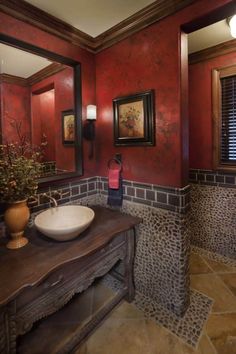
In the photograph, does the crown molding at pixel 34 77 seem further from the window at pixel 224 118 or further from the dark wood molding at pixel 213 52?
the window at pixel 224 118

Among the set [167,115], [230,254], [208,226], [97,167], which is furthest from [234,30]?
[230,254]

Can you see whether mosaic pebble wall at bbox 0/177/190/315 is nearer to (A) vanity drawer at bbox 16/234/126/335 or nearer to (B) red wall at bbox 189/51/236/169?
(A) vanity drawer at bbox 16/234/126/335

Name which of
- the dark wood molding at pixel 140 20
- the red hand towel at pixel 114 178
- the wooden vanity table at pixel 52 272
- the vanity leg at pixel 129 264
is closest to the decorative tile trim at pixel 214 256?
the vanity leg at pixel 129 264

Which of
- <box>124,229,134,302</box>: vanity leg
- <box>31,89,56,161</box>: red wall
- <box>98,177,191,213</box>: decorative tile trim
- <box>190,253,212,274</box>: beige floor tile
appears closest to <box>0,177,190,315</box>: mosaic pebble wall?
<box>98,177,191,213</box>: decorative tile trim

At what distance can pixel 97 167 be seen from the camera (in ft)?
6.45

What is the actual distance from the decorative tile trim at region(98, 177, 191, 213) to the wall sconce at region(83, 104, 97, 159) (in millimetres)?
505

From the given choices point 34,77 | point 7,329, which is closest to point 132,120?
point 34,77

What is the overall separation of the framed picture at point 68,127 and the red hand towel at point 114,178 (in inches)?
18.0

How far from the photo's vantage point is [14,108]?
1451 mm

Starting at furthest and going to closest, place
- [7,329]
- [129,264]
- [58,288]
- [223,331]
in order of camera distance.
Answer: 1. [129,264]
2. [223,331]
3. [58,288]
4. [7,329]

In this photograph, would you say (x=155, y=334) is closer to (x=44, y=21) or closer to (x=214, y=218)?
(x=214, y=218)

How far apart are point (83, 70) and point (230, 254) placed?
2.49m

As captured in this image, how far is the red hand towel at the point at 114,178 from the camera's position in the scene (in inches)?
68.6

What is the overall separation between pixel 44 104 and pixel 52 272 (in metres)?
1.31
